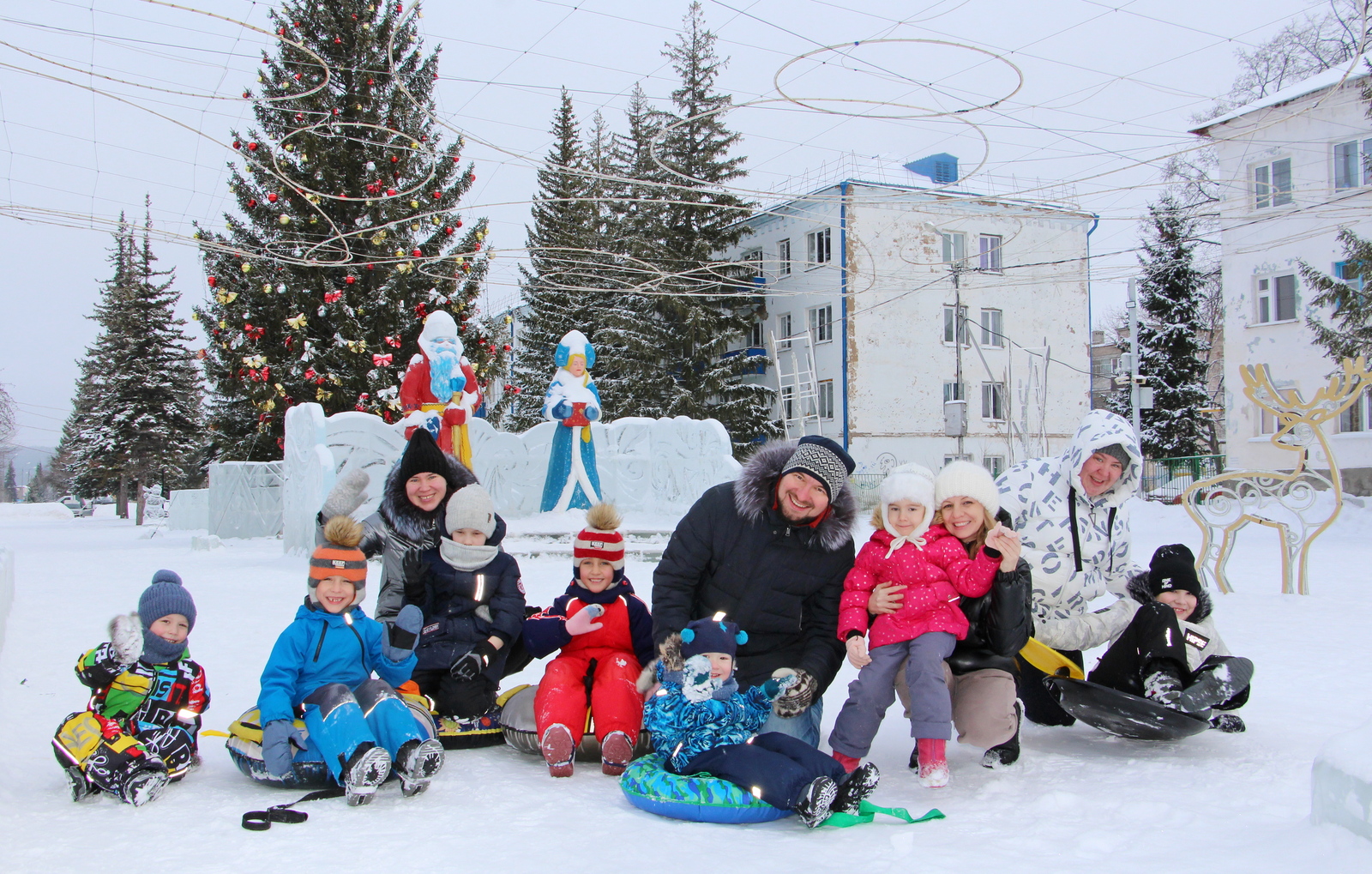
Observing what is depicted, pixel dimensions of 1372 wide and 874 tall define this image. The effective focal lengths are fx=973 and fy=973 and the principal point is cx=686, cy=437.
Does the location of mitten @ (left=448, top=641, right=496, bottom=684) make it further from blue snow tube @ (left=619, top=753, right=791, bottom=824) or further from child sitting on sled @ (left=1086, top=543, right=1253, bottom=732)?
child sitting on sled @ (left=1086, top=543, right=1253, bottom=732)

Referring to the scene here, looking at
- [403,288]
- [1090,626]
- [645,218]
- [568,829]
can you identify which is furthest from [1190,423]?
[568,829]

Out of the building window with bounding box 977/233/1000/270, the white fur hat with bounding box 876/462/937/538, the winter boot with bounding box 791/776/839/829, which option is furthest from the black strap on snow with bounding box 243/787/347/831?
the building window with bounding box 977/233/1000/270

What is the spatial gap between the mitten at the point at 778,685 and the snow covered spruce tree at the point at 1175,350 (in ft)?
93.3

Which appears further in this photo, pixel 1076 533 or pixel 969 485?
pixel 1076 533

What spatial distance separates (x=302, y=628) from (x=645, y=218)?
2429cm

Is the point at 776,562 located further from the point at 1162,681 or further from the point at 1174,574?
the point at 1174,574

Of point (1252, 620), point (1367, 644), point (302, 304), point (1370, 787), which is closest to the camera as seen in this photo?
point (1370, 787)

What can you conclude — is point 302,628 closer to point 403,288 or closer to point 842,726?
point 842,726

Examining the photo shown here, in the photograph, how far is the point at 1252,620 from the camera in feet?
23.4

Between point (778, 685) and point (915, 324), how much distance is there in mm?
24588

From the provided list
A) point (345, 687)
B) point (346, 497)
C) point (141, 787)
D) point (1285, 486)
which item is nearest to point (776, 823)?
point (345, 687)

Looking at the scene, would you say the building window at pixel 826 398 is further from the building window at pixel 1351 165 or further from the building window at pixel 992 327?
the building window at pixel 1351 165

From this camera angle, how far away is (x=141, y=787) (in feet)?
10.6

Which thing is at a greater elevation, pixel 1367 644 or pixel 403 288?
pixel 403 288
